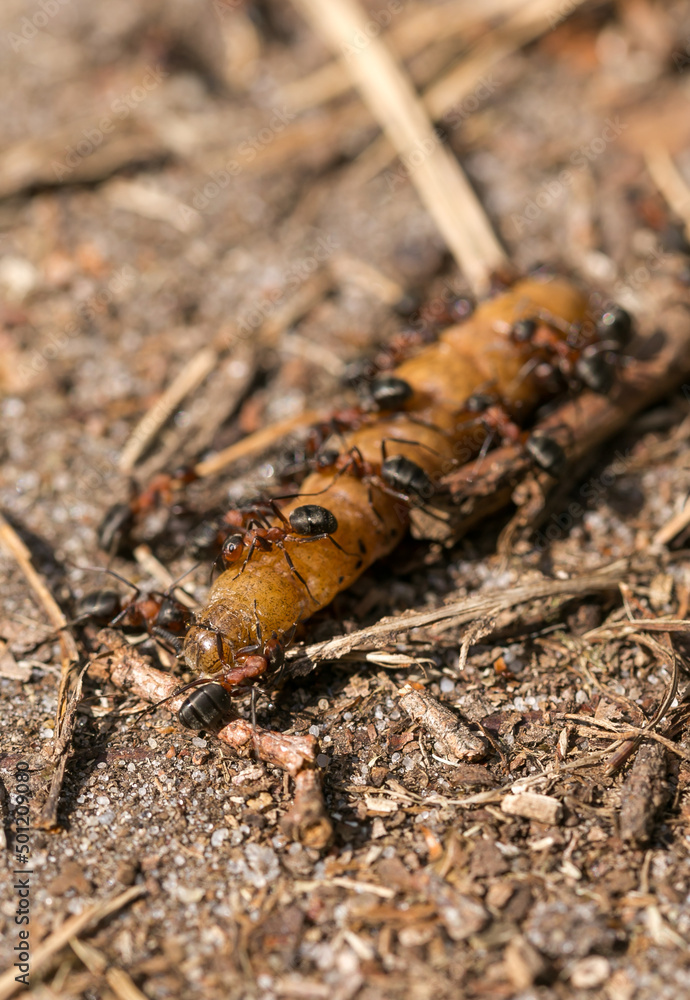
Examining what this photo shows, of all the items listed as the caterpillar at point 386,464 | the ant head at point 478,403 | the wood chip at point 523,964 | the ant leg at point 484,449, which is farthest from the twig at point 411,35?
the wood chip at point 523,964

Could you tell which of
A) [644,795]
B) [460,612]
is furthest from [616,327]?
[644,795]

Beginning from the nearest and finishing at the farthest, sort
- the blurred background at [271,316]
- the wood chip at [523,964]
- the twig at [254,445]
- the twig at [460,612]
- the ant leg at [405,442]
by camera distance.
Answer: the wood chip at [523,964] → the blurred background at [271,316] → the twig at [460,612] → the ant leg at [405,442] → the twig at [254,445]

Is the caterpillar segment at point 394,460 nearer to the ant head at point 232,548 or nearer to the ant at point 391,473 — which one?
the ant at point 391,473

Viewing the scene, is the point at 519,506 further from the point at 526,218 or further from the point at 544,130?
the point at 544,130

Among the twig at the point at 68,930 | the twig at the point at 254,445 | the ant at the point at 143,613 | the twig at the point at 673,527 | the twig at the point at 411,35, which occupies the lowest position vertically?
the twig at the point at 673,527

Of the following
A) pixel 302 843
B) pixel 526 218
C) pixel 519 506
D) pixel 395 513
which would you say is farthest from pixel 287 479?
pixel 526 218

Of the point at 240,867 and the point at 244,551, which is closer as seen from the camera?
the point at 240,867

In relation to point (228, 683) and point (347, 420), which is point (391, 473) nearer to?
point (347, 420)
